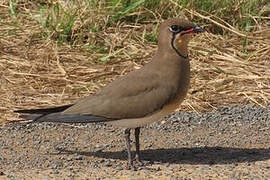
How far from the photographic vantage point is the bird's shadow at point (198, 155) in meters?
5.48

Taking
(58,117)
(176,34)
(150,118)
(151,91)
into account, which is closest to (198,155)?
(150,118)

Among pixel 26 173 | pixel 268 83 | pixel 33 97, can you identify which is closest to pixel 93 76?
pixel 33 97

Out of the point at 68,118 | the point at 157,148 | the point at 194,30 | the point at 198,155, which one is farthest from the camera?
the point at 157,148

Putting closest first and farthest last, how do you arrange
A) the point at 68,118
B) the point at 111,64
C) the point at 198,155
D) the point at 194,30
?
the point at 194,30 → the point at 68,118 → the point at 198,155 → the point at 111,64

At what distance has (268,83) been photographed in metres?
7.25

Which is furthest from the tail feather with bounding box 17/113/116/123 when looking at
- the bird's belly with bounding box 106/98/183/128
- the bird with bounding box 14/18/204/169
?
A: the bird's belly with bounding box 106/98/183/128

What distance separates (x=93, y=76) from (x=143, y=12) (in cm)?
145

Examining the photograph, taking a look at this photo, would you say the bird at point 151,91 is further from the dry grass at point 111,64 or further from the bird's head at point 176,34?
the dry grass at point 111,64

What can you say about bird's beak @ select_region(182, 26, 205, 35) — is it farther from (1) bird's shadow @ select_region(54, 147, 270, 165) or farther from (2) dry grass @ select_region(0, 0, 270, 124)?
(2) dry grass @ select_region(0, 0, 270, 124)

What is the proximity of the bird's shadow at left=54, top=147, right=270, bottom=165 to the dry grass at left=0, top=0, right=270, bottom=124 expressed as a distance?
3.32 feet

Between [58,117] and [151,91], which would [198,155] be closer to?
[151,91]

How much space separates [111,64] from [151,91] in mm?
2562

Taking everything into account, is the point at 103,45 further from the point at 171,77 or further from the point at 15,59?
the point at 171,77

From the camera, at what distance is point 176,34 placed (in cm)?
523
